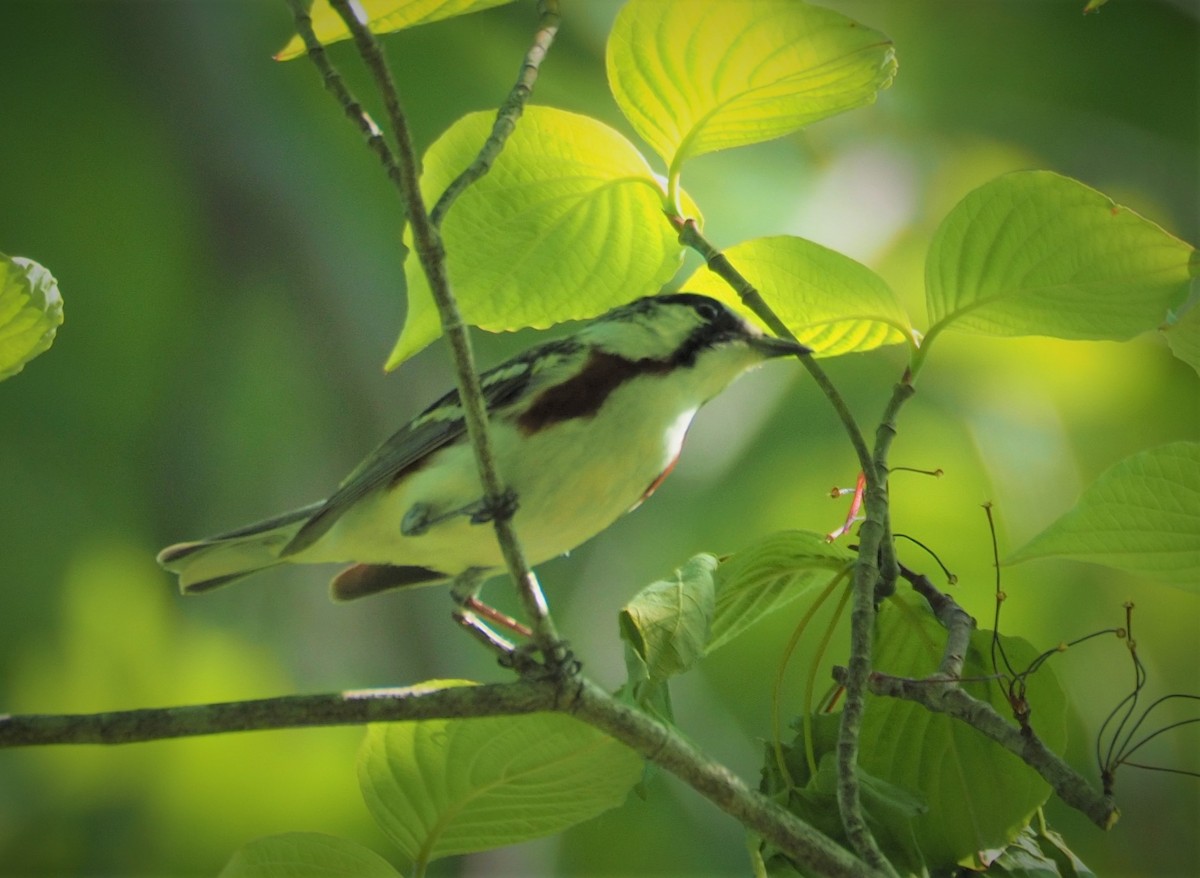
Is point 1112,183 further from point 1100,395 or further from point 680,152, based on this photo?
point 680,152

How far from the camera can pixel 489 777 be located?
90 cm

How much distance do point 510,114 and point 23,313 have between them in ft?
1.28

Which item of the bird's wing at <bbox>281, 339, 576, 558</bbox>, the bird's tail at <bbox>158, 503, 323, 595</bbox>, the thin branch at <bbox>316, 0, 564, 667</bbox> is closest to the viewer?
the thin branch at <bbox>316, 0, 564, 667</bbox>

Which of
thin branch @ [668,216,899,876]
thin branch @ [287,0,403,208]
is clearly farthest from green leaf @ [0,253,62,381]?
thin branch @ [668,216,899,876]

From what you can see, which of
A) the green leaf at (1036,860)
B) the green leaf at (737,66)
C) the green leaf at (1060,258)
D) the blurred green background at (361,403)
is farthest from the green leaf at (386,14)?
the blurred green background at (361,403)

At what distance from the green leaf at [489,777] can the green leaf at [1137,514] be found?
36cm

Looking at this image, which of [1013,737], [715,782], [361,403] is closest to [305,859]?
[715,782]

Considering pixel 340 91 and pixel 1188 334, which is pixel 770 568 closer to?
pixel 1188 334

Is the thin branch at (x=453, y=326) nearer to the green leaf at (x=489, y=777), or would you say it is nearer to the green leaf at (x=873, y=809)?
the green leaf at (x=489, y=777)

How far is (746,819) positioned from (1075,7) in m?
4.63

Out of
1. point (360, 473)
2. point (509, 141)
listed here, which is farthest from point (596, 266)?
point (360, 473)

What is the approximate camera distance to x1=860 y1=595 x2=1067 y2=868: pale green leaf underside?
3.15 ft

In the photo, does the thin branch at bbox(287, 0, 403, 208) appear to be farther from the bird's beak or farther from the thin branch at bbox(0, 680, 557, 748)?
the bird's beak

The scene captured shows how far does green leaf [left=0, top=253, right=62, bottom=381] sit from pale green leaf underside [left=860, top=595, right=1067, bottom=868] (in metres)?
0.72
